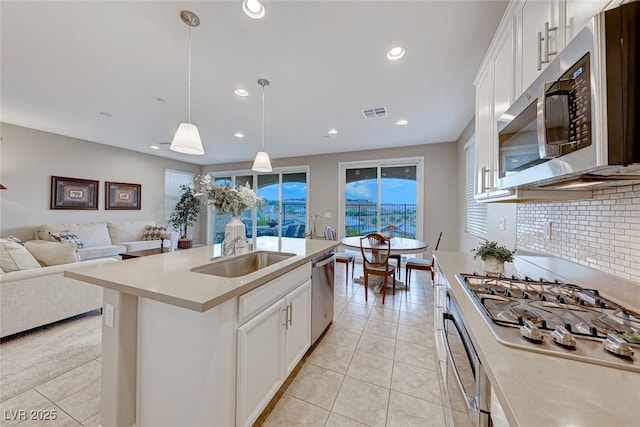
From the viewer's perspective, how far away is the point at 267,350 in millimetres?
1424

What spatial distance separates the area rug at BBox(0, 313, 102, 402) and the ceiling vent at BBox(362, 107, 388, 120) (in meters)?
3.96

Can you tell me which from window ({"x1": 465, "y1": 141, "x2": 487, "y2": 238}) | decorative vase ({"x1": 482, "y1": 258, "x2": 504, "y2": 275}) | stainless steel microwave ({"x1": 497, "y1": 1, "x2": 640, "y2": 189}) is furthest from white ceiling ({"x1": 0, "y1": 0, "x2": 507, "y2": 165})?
decorative vase ({"x1": 482, "y1": 258, "x2": 504, "y2": 275})

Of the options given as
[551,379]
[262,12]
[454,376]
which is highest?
[262,12]

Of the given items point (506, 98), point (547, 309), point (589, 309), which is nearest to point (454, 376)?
point (547, 309)

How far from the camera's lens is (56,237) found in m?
4.07

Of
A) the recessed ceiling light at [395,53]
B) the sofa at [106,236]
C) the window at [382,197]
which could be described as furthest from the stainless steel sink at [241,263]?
the sofa at [106,236]

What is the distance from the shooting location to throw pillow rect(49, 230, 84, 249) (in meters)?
4.06

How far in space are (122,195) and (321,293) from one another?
5.78 m

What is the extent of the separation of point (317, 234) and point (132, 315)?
482 cm

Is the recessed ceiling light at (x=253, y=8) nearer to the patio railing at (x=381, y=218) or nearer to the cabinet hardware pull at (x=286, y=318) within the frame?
the cabinet hardware pull at (x=286, y=318)

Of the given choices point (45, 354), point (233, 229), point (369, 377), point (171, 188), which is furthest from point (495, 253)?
point (171, 188)

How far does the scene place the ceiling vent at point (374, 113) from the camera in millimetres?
3269

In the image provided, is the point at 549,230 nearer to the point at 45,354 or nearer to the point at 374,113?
the point at 374,113

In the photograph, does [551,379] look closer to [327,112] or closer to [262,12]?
[262,12]
